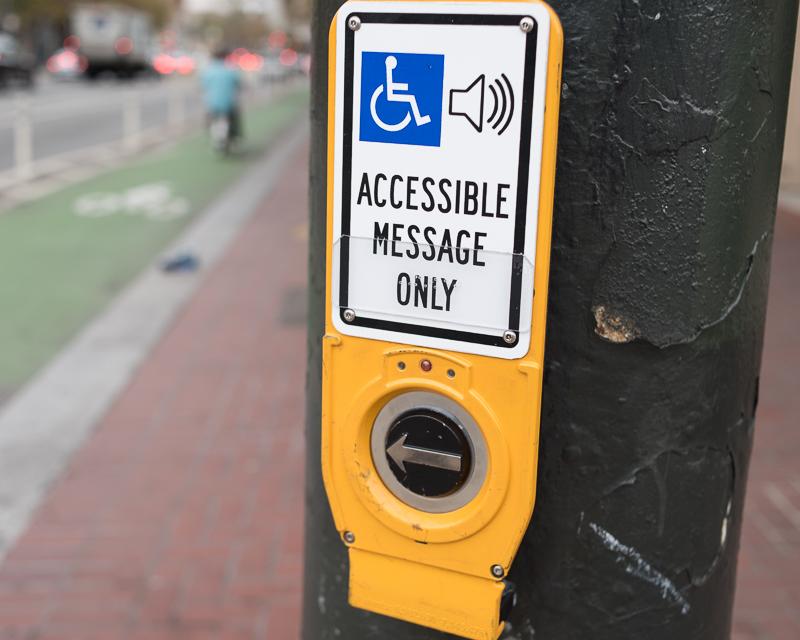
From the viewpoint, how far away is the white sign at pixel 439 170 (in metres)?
1.32

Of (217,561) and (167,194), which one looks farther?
(167,194)

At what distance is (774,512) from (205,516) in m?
2.47

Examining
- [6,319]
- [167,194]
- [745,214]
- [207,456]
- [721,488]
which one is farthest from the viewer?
[167,194]

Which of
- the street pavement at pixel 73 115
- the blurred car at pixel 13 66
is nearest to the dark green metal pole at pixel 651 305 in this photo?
the street pavement at pixel 73 115

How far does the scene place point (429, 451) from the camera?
1472 mm

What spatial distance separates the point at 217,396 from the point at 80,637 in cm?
236

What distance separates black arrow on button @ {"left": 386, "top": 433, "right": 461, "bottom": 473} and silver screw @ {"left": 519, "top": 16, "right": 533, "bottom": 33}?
0.59 meters

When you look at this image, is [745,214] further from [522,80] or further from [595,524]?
[595,524]

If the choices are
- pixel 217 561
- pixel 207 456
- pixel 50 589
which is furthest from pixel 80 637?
pixel 207 456

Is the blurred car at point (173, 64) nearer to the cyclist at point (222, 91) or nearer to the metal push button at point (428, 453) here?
the cyclist at point (222, 91)

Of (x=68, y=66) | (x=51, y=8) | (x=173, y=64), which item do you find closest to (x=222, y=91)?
(x=68, y=66)

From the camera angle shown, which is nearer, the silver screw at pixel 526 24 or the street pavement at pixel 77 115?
the silver screw at pixel 526 24

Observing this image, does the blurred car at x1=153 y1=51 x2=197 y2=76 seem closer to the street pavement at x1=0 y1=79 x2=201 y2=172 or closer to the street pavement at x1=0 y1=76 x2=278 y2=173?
the street pavement at x1=0 y1=76 x2=278 y2=173

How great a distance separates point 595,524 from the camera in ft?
4.94
